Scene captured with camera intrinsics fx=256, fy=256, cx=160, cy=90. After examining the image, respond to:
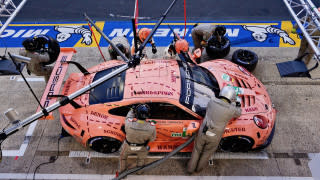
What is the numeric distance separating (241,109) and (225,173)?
1.32m

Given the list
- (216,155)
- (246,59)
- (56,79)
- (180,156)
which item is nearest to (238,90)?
(216,155)

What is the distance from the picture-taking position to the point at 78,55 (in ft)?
25.8

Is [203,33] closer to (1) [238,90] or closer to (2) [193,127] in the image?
(1) [238,90]

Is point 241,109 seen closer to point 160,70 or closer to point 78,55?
point 160,70

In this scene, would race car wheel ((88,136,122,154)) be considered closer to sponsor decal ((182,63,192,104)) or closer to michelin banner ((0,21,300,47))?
sponsor decal ((182,63,192,104))

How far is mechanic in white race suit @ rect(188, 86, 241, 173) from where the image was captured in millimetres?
3785

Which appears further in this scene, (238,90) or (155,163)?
(238,90)

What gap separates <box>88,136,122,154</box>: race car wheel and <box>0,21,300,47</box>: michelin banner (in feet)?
13.9

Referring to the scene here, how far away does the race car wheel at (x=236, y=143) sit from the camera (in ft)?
15.7

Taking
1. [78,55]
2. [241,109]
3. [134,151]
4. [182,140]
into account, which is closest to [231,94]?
[241,109]

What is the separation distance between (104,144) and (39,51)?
2.60 meters

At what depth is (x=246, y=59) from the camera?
672 cm

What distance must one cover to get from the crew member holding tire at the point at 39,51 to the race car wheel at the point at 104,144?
7.43ft

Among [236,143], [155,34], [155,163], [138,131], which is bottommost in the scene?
[155,163]
